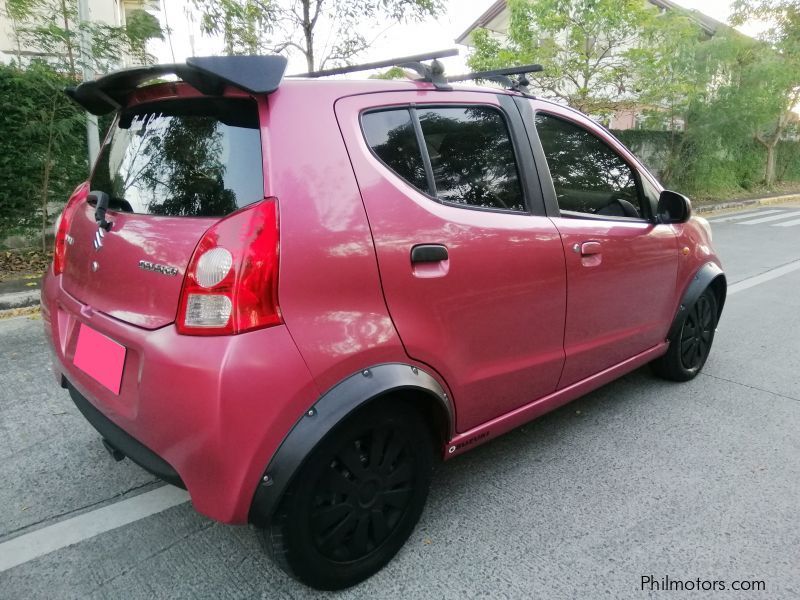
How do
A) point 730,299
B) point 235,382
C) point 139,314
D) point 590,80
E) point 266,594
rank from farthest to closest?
1. point 590,80
2. point 730,299
3. point 266,594
4. point 139,314
5. point 235,382

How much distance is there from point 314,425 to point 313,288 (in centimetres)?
40

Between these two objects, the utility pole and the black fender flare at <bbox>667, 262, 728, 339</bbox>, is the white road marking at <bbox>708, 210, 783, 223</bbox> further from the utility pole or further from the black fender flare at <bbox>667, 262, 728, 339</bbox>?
the utility pole

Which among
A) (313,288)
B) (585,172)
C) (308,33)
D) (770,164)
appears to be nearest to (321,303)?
(313,288)

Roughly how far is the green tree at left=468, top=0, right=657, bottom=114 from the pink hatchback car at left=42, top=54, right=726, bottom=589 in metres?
11.2

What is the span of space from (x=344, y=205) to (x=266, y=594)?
1.30 meters

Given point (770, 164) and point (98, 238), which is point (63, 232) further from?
point (770, 164)

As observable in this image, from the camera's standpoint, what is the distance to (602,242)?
2645 mm

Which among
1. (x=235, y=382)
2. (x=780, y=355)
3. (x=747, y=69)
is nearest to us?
(x=235, y=382)

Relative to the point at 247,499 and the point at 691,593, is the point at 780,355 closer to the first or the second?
the point at 691,593

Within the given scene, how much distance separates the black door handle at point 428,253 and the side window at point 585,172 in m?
0.84

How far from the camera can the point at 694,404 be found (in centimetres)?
338

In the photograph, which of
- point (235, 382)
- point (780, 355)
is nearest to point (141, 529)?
point (235, 382)

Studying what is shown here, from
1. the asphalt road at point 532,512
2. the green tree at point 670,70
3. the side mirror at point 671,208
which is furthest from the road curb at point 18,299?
the green tree at point 670,70

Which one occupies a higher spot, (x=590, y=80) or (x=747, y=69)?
(x=747, y=69)
